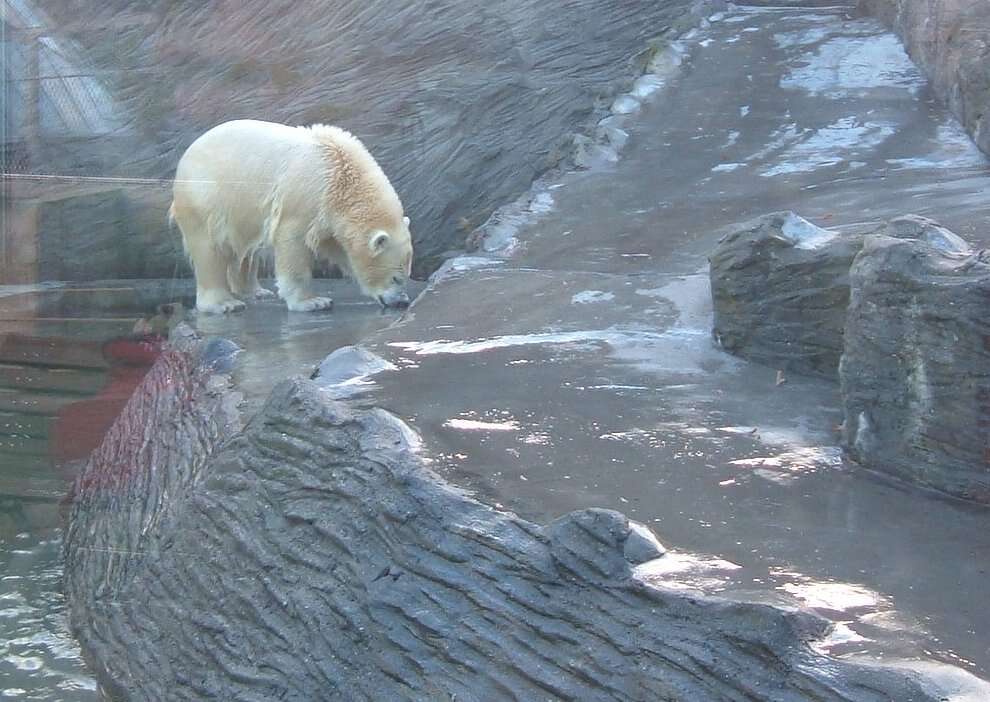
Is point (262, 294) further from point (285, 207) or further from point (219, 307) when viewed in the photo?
point (285, 207)

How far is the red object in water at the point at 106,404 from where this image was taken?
6062mm

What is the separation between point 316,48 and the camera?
1022 cm

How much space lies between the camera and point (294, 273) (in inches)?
277

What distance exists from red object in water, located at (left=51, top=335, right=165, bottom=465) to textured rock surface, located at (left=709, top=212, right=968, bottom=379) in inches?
122

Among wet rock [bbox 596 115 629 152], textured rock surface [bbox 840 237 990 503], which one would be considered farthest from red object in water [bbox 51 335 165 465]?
textured rock surface [bbox 840 237 990 503]

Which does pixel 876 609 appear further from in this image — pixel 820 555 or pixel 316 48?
pixel 316 48

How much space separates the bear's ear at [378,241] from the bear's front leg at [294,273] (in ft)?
1.25

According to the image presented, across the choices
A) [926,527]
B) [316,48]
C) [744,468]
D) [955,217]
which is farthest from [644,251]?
[316,48]

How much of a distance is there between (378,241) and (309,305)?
547mm

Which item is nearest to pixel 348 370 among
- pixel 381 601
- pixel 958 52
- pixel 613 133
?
pixel 381 601

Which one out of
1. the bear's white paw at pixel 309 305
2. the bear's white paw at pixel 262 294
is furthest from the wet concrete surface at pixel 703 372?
the bear's white paw at pixel 262 294

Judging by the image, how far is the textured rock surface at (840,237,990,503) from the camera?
10.0 feet

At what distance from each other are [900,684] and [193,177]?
577cm

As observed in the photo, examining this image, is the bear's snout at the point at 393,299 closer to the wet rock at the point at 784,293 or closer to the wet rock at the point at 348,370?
the wet rock at the point at 348,370
